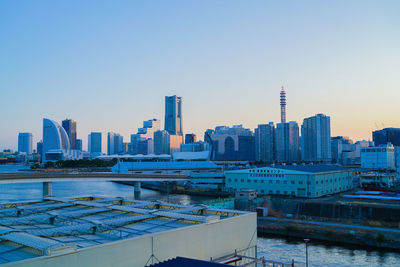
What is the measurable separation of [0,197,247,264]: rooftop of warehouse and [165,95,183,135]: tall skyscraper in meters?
131

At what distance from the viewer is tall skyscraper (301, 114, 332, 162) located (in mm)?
66450

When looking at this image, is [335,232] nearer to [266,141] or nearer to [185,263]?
[185,263]

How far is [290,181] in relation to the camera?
20.3m

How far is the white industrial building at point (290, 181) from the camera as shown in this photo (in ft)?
65.0

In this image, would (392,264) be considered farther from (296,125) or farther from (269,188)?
(296,125)

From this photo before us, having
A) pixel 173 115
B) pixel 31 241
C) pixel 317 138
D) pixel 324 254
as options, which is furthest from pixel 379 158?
pixel 173 115

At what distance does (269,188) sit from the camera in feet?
69.0

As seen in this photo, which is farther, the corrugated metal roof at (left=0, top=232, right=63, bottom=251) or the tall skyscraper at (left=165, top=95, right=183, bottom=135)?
the tall skyscraper at (left=165, top=95, right=183, bottom=135)

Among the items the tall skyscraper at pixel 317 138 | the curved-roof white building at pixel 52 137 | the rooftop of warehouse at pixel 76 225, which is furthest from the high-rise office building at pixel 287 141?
the rooftop of warehouse at pixel 76 225

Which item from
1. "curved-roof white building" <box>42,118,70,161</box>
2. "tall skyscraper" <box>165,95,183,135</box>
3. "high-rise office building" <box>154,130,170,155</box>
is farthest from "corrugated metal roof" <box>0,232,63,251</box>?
"tall skyscraper" <box>165,95,183,135</box>

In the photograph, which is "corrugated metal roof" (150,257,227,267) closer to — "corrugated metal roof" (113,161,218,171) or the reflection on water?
the reflection on water

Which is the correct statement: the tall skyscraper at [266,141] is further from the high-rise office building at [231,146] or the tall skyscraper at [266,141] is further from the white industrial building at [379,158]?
the white industrial building at [379,158]

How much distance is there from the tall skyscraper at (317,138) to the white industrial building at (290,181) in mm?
45217

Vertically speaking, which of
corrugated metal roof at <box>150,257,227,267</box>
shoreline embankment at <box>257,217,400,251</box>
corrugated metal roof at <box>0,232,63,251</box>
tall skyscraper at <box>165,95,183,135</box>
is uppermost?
tall skyscraper at <box>165,95,183,135</box>
